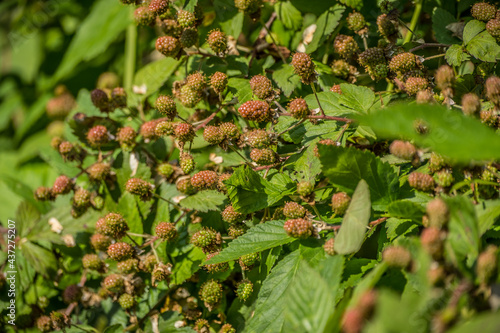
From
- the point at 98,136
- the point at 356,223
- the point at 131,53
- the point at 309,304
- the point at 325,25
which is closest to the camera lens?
the point at 309,304

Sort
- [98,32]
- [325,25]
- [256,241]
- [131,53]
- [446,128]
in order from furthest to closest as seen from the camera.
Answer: [98,32] → [131,53] → [325,25] → [256,241] → [446,128]

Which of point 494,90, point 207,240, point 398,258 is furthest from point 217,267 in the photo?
point 494,90

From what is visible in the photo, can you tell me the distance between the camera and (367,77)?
1.59 meters

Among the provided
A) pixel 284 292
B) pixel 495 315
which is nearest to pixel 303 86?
pixel 284 292

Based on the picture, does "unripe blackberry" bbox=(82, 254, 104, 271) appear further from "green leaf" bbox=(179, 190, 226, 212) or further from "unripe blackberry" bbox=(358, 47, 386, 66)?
"unripe blackberry" bbox=(358, 47, 386, 66)

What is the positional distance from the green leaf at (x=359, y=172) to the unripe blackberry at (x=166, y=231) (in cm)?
54

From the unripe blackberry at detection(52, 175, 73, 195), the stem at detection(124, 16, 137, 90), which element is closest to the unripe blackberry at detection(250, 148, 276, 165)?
the unripe blackberry at detection(52, 175, 73, 195)

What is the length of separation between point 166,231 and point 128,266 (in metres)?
0.16

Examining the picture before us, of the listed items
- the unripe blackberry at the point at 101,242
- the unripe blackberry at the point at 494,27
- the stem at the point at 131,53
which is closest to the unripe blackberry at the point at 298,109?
the unripe blackberry at the point at 494,27

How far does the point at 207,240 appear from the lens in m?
1.33

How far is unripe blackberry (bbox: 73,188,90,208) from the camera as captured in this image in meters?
1.65

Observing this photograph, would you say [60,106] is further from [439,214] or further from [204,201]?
[439,214]

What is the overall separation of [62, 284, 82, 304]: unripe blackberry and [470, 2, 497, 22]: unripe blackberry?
60.9 inches

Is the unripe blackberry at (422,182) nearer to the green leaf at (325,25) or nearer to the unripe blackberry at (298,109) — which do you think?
the unripe blackberry at (298,109)
